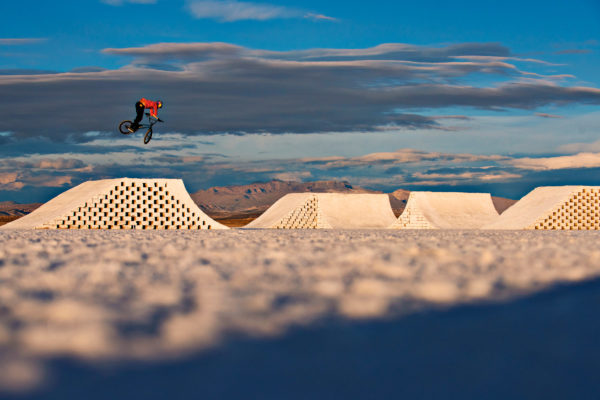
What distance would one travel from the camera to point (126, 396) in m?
2.66

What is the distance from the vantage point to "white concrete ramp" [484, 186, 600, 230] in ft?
97.5

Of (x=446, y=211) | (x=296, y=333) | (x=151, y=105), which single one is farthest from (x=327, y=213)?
(x=296, y=333)

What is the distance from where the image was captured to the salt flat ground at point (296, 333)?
2.84 meters

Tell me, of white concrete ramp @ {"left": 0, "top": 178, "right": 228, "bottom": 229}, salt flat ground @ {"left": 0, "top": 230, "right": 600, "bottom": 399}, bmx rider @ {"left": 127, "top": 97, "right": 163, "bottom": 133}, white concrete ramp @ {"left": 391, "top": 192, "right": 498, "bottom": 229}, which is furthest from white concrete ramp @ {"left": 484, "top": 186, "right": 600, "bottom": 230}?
salt flat ground @ {"left": 0, "top": 230, "right": 600, "bottom": 399}

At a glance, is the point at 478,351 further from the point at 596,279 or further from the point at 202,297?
the point at 596,279

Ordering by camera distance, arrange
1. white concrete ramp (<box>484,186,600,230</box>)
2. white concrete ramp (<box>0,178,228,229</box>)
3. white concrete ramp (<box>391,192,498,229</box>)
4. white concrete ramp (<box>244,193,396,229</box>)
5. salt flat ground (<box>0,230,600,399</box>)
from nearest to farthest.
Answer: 1. salt flat ground (<box>0,230,600,399</box>)
2. white concrete ramp (<box>0,178,228,229</box>)
3. white concrete ramp (<box>484,186,600,230</box>)
4. white concrete ramp (<box>244,193,396,229</box>)
5. white concrete ramp (<box>391,192,498,229</box>)

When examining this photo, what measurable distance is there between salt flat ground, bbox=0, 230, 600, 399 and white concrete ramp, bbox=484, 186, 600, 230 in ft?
84.7

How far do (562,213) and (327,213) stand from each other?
13.8m

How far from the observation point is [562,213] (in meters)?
30.0

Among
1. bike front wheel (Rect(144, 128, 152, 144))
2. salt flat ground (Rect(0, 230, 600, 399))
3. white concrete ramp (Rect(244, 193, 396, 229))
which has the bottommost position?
white concrete ramp (Rect(244, 193, 396, 229))

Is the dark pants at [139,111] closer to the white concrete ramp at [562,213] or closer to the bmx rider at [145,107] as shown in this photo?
the bmx rider at [145,107]

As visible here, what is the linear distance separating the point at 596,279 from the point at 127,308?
446 cm

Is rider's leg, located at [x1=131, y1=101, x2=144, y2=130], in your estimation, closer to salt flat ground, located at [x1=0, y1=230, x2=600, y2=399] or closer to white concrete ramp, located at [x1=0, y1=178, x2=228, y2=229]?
white concrete ramp, located at [x1=0, y1=178, x2=228, y2=229]

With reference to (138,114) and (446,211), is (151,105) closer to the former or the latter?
(138,114)
